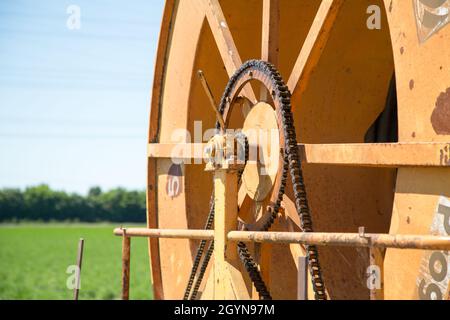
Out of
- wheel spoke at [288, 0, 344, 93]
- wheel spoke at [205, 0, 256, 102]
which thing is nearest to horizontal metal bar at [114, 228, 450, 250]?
wheel spoke at [288, 0, 344, 93]

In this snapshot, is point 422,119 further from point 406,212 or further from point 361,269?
point 361,269

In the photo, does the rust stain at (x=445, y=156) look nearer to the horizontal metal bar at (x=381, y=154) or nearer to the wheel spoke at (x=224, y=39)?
the horizontal metal bar at (x=381, y=154)

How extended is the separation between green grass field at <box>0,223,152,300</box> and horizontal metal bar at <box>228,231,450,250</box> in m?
17.0

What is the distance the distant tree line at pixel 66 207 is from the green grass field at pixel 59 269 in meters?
26.6

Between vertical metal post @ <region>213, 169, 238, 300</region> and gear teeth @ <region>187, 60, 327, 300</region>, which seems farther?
vertical metal post @ <region>213, 169, 238, 300</region>

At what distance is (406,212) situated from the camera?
3834mm

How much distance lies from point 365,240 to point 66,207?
8393cm

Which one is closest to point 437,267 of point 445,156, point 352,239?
point 445,156

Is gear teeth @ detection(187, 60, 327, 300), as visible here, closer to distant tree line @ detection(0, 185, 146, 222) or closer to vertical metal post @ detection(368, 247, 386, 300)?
vertical metal post @ detection(368, 247, 386, 300)

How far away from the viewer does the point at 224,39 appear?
5363 mm

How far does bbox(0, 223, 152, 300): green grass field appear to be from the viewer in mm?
22172

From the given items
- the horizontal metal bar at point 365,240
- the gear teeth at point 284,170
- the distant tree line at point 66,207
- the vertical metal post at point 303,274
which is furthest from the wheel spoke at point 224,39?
the distant tree line at point 66,207

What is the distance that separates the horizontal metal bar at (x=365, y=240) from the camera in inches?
115
